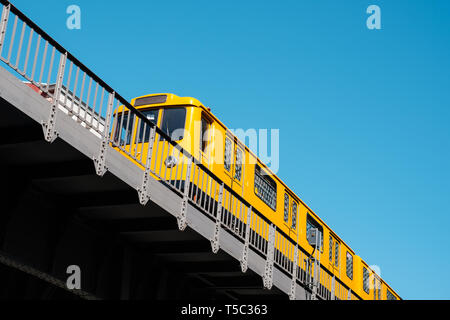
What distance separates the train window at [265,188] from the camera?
16938 mm

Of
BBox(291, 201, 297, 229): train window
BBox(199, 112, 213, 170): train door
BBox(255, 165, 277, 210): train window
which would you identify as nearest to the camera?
BBox(199, 112, 213, 170): train door

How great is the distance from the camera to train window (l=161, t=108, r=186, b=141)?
1472 centimetres

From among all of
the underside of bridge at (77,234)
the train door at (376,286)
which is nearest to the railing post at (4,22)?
the underside of bridge at (77,234)

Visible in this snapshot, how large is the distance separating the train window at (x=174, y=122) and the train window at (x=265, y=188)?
9.87 ft

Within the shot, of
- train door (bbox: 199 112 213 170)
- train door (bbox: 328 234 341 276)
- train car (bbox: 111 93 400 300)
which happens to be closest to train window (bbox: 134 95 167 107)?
train car (bbox: 111 93 400 300)

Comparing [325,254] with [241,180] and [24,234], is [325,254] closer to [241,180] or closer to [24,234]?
[241,180]

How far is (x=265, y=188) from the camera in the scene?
17359 millimetres

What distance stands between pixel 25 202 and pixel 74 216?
1.09m

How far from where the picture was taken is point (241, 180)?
52.4 feet

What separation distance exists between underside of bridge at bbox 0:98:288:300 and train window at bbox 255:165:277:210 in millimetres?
4427

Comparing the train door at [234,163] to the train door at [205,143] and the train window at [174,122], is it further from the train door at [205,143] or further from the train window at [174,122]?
the train window at [174,122]

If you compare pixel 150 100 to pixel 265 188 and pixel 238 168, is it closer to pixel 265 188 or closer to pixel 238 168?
pixel 238 168

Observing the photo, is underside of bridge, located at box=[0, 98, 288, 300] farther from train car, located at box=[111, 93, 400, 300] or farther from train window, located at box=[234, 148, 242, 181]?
train window, located at box=[234, 148, 242, 181]
